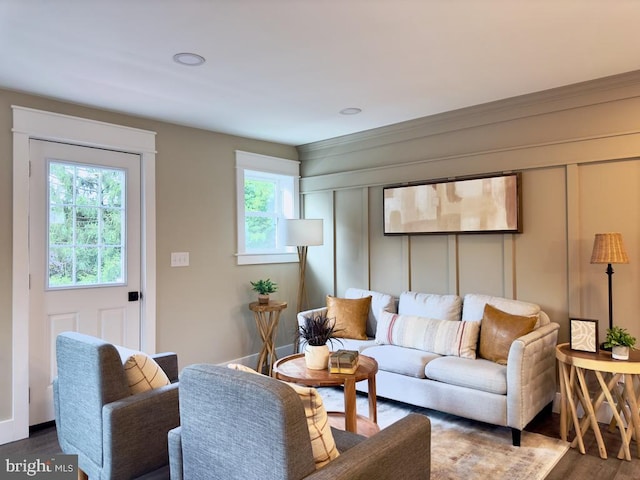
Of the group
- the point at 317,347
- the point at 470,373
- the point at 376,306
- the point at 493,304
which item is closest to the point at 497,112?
the point at 493,304

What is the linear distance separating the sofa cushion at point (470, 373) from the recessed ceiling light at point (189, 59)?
2.64m

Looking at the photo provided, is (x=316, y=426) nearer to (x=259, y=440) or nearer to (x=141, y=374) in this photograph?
(x=259, y=440)

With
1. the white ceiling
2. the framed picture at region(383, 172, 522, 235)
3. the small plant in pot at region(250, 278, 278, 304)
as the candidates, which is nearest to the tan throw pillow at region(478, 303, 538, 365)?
the framed picture at region(383, 172, 522, 235)

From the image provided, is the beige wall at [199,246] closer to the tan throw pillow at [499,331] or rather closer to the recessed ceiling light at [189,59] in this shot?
the recessed ceiling light at [189,59]

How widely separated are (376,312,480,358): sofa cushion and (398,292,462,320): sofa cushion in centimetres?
11

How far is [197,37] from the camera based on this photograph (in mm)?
2346

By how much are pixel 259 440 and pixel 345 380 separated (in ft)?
4.02

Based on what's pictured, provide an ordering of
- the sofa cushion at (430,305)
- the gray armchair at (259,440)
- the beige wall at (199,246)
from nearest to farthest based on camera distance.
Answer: the gray armchair at (259,440) < the sofa cushion at (430,305) < the beige wall at (199,246)

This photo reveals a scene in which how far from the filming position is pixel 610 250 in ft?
9.29

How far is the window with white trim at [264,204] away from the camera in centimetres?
454

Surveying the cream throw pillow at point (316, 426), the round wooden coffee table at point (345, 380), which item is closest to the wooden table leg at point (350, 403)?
the round wooden coffee table at point (345, 380)

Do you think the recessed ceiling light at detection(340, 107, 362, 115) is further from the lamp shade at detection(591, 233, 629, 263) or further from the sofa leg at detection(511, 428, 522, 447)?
the sofa leg at detection(511, 428, 522, 447)

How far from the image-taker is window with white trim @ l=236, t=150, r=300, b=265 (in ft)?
14.9

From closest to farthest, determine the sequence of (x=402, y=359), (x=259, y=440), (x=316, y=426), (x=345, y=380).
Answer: (x=259, y=440), (x=316, y=426), (x=345, y=380), (x=402, y=359)
